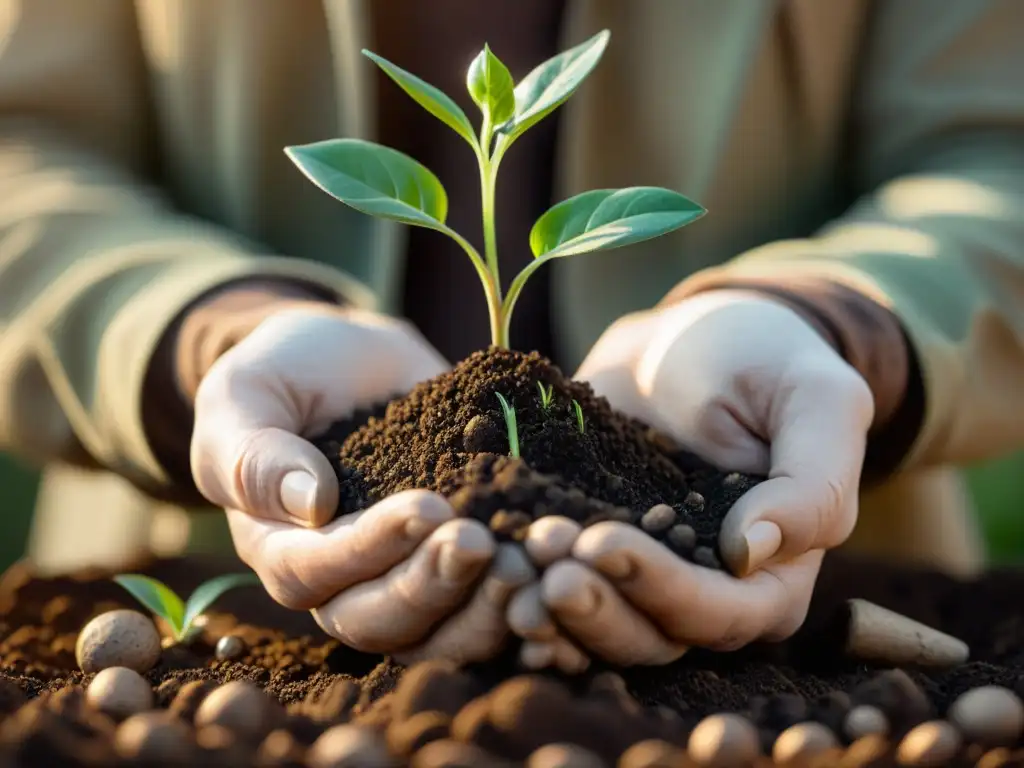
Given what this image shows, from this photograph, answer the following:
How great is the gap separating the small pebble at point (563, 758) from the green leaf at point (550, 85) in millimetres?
514

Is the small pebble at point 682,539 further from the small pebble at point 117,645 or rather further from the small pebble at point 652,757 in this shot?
the small pebble at point 117,645

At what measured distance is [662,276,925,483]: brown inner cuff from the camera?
1.14m

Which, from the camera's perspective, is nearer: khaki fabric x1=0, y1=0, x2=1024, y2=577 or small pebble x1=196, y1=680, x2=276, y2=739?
small pebble x1=196, y1=680, x2=276, y2=739

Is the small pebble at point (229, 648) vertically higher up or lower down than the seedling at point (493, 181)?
lower down

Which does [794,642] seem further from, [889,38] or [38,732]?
[889,38]

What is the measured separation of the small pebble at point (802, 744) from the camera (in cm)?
66

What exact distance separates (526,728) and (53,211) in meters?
1.14

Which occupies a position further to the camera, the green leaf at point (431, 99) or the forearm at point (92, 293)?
the forearm at point (92, 293)

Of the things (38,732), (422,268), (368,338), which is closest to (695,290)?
(368,338)

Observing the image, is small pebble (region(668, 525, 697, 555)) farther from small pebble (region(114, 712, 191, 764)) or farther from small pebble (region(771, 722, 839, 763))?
small pebble (region(114, 712, 191, 764))

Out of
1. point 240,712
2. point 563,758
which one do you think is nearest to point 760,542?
point 563,758

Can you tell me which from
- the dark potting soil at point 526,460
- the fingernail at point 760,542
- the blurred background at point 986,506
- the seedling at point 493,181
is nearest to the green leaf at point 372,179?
the seedling at point 493,181

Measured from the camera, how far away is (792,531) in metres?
0.80

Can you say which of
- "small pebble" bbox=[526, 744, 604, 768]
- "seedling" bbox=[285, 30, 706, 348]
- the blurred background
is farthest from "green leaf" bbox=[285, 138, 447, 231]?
the blurred background
